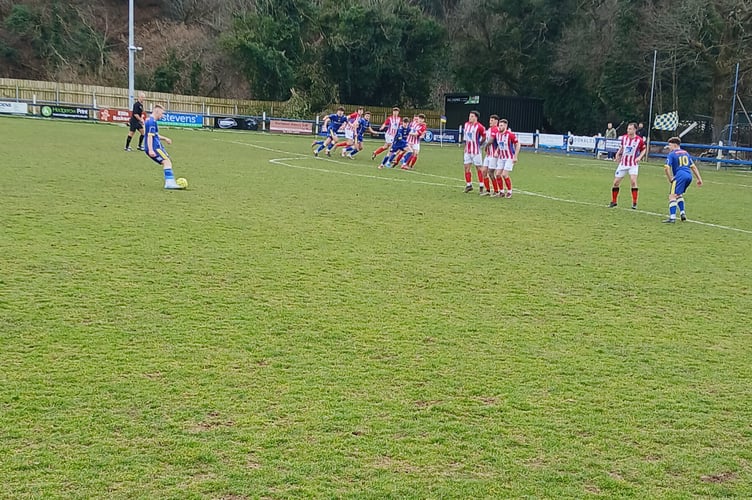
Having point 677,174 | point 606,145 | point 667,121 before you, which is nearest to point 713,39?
point 667,121

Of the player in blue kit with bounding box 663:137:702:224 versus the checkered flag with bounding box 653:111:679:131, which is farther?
the checkered flag with bounding box 653:111:679:131

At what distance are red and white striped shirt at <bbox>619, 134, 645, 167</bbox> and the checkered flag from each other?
25.1 meters

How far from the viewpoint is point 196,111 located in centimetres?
5131

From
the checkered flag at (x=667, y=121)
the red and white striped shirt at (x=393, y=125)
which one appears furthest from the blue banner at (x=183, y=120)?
the checkered flag at (x=667, y=121)

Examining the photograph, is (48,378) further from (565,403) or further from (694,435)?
(694,435)

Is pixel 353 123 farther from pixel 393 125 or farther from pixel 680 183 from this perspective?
pixel 680 183

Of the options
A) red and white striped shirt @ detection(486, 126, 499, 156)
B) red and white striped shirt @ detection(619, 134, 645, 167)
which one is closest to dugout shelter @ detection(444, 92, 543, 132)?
red and white striped shirt @ detection(486, 126, 499, 156)

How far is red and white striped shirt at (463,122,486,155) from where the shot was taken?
17.8 meters

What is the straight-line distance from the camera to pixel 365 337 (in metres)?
6.34

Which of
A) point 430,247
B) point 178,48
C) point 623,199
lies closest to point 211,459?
point 430,247

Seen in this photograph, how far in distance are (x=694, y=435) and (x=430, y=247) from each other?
618cm

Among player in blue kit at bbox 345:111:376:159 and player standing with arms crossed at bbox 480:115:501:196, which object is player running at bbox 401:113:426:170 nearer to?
player in blue kit at bbox 345:111:376:159

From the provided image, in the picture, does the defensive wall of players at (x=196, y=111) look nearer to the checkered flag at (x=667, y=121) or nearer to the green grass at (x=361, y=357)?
the checkered flag at (x=667, y=121)

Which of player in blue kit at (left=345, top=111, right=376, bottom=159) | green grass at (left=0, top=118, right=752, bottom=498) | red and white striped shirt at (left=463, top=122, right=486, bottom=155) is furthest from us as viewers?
player in blue kit at (left=345, top=111, right=376, bottom=159)
